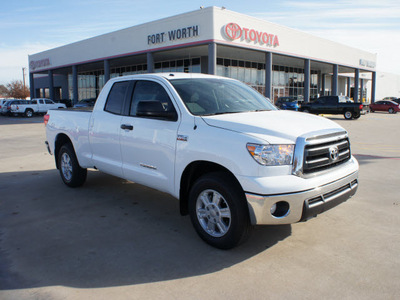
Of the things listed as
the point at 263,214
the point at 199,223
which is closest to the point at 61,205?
the point at 199,223

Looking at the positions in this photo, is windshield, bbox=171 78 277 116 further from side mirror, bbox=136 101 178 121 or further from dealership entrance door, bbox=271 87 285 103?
dealership entrance door, bbox=271 87 285 103

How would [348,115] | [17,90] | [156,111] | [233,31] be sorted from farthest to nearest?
1. [17,90]
2. [348,115]
3. [233,31]
4. [156,111]

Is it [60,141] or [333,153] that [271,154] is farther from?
[60,141]

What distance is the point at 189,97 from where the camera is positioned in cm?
456

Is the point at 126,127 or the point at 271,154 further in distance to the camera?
the point at 126,127

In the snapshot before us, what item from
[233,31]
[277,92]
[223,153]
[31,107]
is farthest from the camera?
[277,92]

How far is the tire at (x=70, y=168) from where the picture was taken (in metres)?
6.42

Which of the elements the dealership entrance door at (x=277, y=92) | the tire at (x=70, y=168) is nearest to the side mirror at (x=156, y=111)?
the tire at (x=70, y=168)

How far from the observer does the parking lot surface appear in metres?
3.17

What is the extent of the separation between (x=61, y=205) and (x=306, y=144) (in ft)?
12.8

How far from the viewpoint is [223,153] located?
373cm

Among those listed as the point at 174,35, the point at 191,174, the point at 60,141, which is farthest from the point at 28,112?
the point at 191,174

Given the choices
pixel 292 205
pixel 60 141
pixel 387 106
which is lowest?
pixel 292 205

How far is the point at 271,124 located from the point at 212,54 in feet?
68.8
